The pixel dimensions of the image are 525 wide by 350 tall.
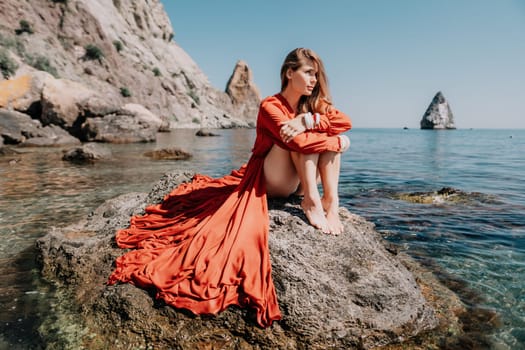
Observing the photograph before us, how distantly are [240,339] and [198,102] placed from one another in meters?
69.5

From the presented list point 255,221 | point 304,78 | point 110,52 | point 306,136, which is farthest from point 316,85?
point 110,52

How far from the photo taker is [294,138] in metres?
3.41

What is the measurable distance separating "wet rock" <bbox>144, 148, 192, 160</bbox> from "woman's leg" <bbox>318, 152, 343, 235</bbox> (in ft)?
48.8

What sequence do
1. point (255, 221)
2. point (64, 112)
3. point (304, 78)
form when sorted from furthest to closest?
point (64, 112)
point (304, 78)
point (255, 221)

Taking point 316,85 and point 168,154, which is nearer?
point 316,85

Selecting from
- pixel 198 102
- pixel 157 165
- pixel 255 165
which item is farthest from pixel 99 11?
pixel 255 165

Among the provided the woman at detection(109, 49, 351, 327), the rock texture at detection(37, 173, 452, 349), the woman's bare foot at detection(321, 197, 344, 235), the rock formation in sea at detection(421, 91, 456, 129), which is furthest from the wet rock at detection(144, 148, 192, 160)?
the rock formation in sea at detection(421, 91, 456, 129)

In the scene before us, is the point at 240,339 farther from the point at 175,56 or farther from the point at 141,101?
the point at 175,56

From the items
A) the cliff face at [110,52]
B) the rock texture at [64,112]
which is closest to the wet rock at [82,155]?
the rock texture at [64,112]

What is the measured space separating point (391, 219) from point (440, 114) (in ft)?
432

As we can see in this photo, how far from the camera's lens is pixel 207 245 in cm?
347

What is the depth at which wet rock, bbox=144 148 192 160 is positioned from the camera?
17625 millimetres

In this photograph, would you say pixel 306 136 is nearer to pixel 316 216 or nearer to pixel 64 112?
pixel 316 216

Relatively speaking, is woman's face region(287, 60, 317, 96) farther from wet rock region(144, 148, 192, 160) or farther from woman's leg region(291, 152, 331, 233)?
wet rock region(144, 148, 192, 160)
